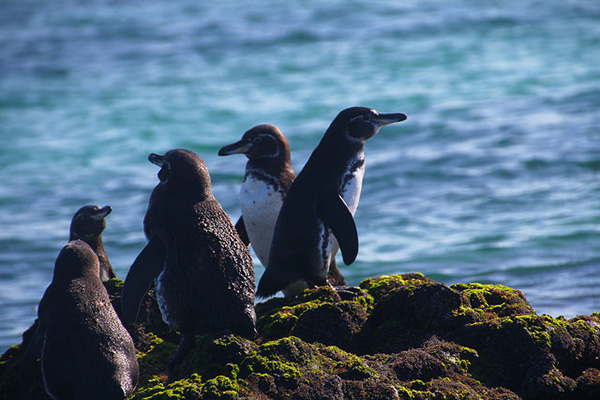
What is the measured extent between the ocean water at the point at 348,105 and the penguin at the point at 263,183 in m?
2.20

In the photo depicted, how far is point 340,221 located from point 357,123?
0.86 meters

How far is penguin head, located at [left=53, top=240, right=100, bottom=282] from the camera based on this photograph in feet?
15.0

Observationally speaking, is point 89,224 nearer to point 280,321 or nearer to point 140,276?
point 140,276

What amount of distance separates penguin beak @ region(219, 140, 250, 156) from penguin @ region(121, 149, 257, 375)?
1.43 m

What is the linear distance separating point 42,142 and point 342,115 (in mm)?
12589

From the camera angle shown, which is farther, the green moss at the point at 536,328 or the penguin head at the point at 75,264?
the penguin head at the point at 75,264

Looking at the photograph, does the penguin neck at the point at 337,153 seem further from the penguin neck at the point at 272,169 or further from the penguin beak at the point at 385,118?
the penguin neck at the point at 272,169

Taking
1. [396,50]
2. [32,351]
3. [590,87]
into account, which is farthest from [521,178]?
[396,50]

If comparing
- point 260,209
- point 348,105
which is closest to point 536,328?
point 260,209

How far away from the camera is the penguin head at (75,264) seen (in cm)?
457

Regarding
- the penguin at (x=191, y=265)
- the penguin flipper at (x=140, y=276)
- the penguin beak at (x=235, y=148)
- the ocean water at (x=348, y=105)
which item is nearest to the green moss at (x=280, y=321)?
the penguin at (x=191, y=265)

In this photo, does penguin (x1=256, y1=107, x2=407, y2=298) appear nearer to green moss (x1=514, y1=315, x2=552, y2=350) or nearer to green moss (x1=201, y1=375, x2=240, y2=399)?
green moss (x1=514, y1=315, x2=552, y2=350)

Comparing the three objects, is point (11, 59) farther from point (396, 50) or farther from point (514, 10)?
point (514, 10)

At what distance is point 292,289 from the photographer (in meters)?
6.17
